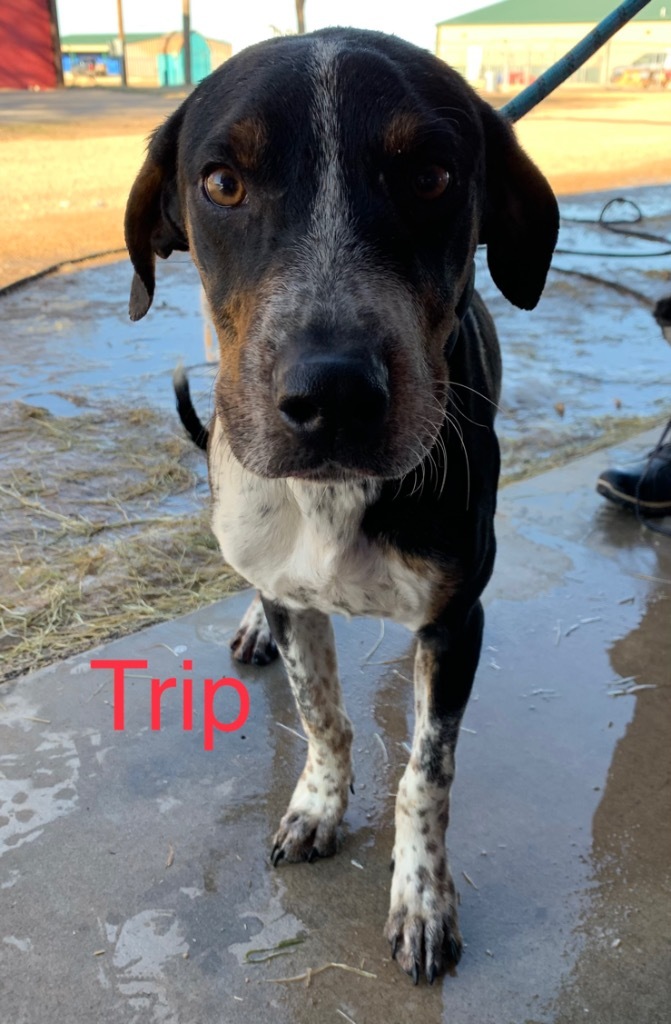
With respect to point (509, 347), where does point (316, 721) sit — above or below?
above

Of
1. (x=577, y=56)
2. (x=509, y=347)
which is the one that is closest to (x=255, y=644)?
(x=577, y=56)

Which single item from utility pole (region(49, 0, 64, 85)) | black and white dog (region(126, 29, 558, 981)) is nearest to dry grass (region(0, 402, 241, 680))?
black and white dog (region(126, 29, 558, 981))

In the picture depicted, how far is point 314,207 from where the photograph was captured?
5.98 ft

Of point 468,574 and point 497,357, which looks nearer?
point 468,574

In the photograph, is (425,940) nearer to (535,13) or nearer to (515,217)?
(515,217)

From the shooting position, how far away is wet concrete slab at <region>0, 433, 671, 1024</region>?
81.4 inches

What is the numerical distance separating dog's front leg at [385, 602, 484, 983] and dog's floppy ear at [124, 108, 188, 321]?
119 centimetres

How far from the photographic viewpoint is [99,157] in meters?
16.1

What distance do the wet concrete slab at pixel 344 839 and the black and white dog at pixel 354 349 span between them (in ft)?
0.47

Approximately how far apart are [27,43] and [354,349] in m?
37.6

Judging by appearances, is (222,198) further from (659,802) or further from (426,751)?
(659,802)

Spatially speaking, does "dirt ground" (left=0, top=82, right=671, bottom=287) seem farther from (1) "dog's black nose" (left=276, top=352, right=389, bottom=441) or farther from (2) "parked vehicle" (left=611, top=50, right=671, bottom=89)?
(2) "parked vehicle" (left=611, top=50, right=671, bottom=89)

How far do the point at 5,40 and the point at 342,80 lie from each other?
121 feet

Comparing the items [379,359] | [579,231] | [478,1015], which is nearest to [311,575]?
[379,359]
